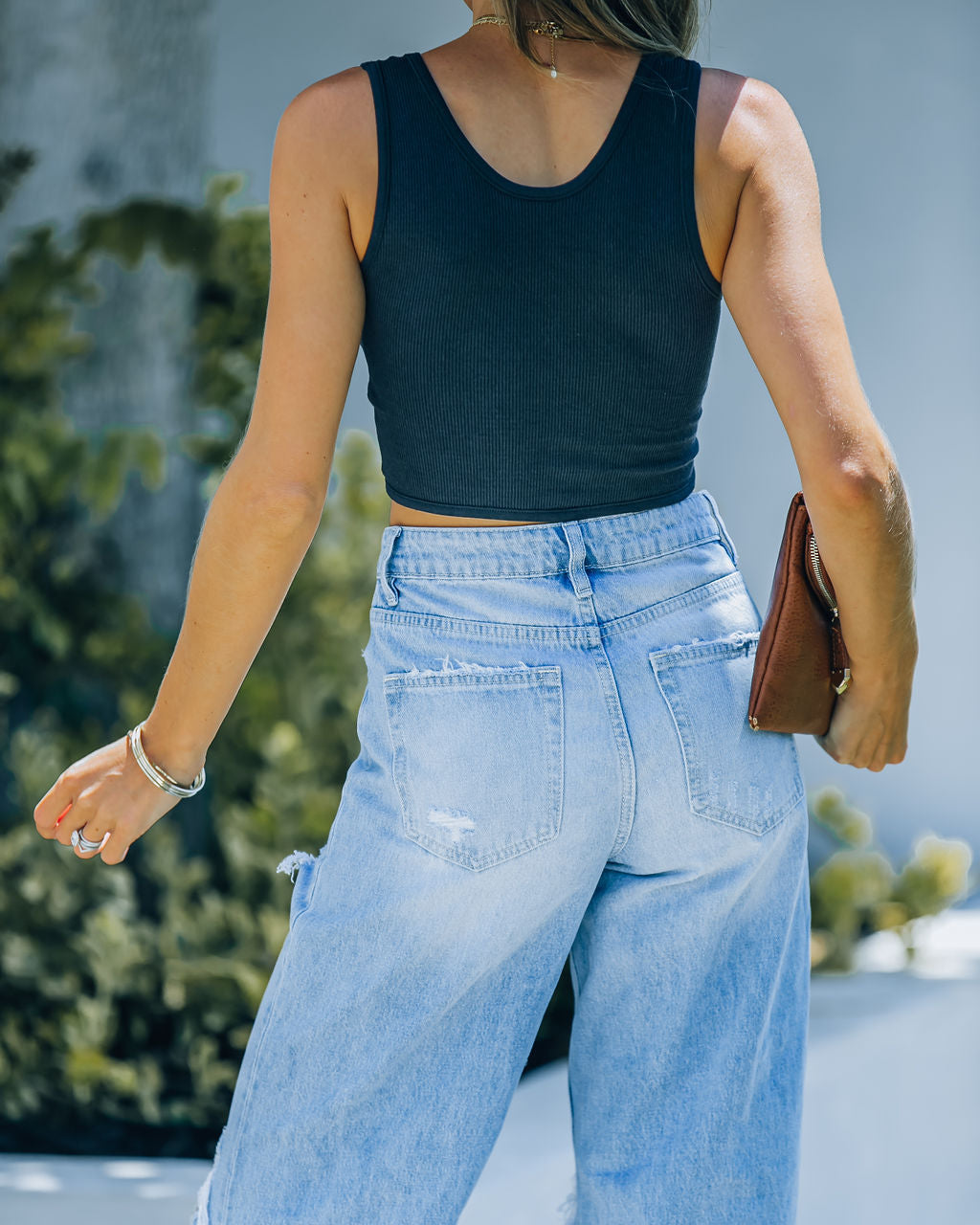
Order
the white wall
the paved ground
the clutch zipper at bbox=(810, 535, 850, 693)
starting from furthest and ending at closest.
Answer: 1. the white wall
2. the paved ground
3. the clutch zipper at bbox=(810, 535, 850, 693)

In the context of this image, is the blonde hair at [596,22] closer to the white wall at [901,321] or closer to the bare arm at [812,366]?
the bare arm at [812,366]

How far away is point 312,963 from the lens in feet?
3.85

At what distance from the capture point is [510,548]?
1195mm

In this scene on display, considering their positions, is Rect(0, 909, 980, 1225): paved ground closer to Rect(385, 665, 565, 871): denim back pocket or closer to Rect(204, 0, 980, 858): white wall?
Rect(204, 0, 980, 858): white wall

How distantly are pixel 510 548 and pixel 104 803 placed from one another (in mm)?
469

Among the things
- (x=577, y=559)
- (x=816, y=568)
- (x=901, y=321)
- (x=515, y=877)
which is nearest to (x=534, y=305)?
(x=577, y=559)

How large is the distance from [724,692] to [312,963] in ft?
1.42

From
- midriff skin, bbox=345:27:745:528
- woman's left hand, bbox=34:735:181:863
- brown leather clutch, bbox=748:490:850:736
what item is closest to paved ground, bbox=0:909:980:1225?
woman's left hand, bbox=34:735:181:863

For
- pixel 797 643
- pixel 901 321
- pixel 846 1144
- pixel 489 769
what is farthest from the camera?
pixel 901 321

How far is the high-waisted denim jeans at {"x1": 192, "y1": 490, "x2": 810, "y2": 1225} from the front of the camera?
116 centimetres

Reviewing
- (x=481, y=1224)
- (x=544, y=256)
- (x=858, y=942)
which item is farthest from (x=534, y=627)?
(x=858, y=942)

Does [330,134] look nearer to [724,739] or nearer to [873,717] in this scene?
[724,739]

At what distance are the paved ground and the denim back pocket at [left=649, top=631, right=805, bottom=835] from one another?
120cm

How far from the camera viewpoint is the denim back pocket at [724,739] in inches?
47.0
